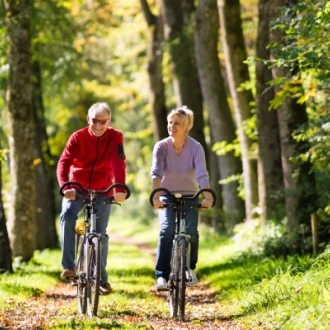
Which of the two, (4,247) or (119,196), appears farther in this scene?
(4,247)

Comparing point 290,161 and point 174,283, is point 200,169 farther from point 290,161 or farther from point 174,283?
point 290,161

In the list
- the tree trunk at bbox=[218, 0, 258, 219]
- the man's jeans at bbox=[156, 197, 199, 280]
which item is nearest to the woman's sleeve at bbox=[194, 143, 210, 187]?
the man's jeans at bbox=[156, 197, 199, 280]

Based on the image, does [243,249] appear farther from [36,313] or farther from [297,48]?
[36,313]

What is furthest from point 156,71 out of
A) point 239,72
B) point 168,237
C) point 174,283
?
point 174,283

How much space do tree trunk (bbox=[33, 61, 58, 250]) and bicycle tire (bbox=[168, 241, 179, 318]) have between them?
13.3 m

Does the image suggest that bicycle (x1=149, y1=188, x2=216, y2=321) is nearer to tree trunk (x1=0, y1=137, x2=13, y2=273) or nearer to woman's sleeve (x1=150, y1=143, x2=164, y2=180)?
woman's sleeve (x1=150, y1=143, x2=164, y2=180)

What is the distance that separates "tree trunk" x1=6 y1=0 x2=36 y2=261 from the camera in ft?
49.2

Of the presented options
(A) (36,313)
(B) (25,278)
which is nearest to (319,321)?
(A) (36,313)

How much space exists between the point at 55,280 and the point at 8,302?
3.85 meters

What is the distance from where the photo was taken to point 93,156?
28.8 ft

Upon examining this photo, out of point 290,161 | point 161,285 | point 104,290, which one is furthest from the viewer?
point 290,161

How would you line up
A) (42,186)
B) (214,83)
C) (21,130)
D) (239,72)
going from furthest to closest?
1. (42,186)
2. (214,83)
3. (239,72)
4. (21,130)

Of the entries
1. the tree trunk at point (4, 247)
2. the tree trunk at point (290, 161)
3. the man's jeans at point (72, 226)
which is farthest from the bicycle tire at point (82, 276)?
the tree trunk at point (290, 161)

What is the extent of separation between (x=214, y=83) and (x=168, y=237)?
36.9 ft
